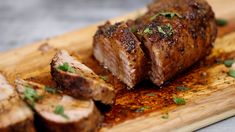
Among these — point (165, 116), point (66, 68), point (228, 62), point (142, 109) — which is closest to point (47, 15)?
point (66, 68)

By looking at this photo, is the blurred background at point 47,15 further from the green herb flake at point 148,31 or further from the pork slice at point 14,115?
the pork slice at point 14,115

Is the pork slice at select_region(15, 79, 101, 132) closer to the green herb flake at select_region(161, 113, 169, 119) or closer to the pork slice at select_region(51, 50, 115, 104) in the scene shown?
the pork slice at select_region(51, 50, 115, 104)

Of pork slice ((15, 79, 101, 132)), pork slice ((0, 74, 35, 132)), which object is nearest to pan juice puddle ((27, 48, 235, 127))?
pork slice ((15, 79, 101, 132))

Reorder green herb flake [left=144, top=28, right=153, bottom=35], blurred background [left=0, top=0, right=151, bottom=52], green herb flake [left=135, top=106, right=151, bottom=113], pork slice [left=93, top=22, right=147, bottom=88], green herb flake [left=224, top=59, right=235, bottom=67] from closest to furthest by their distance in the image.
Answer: green herb flake [left=135, top=106, right=151, bottom=113]
pork slice [left=93, top=22, right=147, bottom=88]
green herb flake [left=144, top=28, right=153, bottom=35]
green herb flake [left=224, top=59, right=235, bottom=67]
blurred background [left=0, top=0, right=151, bottom=52]

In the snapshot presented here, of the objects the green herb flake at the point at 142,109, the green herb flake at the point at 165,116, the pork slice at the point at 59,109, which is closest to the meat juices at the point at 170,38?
the green herb flake at the point at 142,109

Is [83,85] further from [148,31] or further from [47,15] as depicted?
[47,15]
